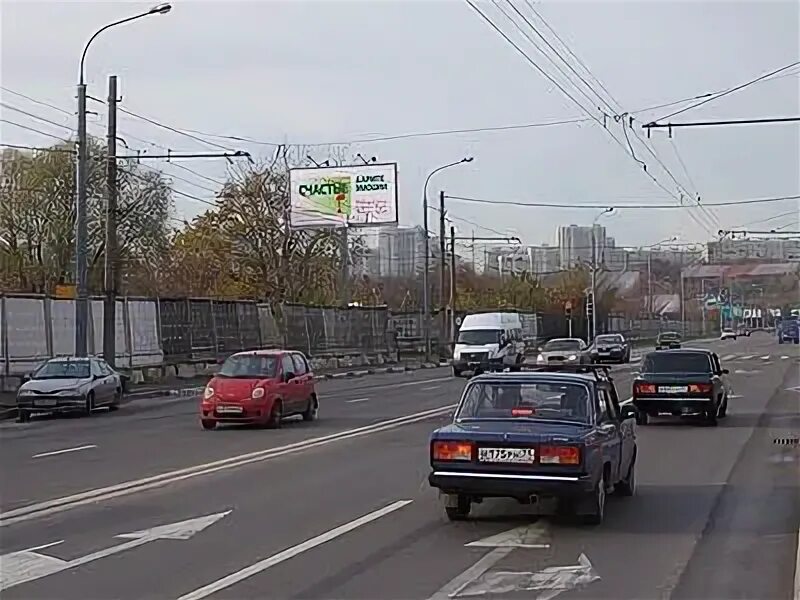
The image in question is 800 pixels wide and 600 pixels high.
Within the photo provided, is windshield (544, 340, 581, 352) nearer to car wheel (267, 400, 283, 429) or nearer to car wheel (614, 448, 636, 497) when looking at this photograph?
car wheel (267, 400, 283, 429)

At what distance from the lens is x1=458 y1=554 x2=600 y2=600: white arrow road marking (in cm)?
902

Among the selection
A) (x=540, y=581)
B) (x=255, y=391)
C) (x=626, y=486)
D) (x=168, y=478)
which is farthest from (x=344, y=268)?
(x=540, y=581)

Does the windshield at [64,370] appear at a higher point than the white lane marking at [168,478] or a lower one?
higher

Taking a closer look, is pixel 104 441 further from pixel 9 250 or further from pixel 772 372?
pixel 9 250

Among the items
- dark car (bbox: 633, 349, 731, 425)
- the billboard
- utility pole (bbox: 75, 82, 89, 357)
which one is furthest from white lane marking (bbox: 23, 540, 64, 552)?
the billboard

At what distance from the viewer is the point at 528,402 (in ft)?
40.8

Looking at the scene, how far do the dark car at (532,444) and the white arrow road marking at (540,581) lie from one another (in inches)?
58.8

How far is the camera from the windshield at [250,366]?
81.9 ft

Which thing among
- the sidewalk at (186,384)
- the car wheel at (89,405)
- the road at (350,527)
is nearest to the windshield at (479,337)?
the sidewalk at (186,384)

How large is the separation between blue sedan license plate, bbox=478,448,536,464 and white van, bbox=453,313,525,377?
37376 mm

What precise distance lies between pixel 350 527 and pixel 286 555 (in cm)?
162

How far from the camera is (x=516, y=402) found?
12438 mm

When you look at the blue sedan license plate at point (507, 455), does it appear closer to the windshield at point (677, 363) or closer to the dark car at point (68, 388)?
the windshield at point (677, 363)

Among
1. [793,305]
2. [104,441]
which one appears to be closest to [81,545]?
[104,441]
